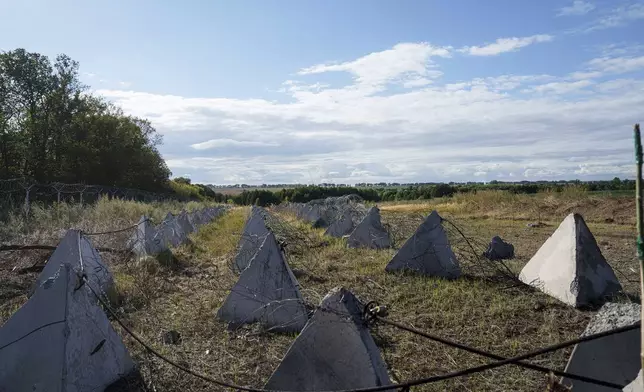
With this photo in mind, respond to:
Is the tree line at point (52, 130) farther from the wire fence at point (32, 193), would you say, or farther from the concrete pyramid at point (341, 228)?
the concrete pyramid at point (341, 228)

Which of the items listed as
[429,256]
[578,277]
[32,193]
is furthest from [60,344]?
[32,193]

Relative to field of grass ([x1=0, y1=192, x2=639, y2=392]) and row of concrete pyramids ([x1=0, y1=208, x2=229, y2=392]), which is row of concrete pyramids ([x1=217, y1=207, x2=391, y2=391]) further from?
row of concrete pyramids ([x1=0, y1=208, x2=229, y2=392])

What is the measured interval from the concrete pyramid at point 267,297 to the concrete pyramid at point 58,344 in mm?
1714

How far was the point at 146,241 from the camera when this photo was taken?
9.26m

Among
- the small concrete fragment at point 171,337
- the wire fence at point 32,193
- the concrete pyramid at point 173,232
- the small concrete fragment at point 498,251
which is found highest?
the wire fence at point 32,193

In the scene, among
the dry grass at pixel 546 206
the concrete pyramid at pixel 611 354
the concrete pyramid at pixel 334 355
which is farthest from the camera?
the dry grass at pixel 546 206

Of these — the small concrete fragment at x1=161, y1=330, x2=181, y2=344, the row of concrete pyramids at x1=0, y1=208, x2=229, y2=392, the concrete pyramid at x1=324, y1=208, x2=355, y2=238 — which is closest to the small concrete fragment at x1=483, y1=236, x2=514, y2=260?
the concrete pyramid at x1=324, y1=208, x2=355, y2=238

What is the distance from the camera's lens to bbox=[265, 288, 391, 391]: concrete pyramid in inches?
115

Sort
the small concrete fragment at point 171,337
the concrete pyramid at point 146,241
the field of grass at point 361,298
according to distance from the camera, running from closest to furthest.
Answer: the field of grass at point 361,298 → the small concrete fragment at point 171,337 → the concrete pyramid at point 146,241

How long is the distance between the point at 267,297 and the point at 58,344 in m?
2.26

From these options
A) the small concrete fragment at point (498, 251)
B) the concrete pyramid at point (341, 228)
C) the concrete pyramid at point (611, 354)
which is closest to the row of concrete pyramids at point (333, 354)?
the concrete pyramid at point (611, 354)

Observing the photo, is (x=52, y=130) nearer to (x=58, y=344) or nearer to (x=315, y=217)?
(x=315, y=217)

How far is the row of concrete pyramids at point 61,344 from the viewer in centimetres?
335

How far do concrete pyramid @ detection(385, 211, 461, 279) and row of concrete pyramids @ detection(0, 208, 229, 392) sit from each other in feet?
15.6
